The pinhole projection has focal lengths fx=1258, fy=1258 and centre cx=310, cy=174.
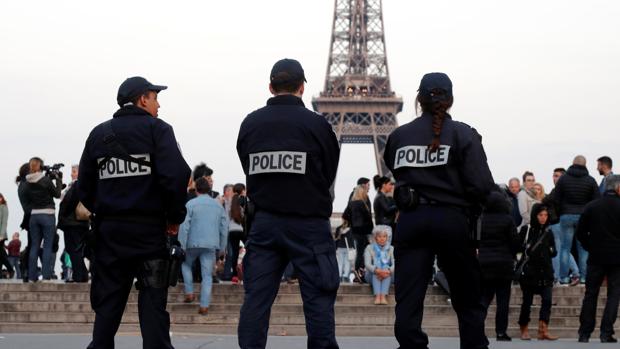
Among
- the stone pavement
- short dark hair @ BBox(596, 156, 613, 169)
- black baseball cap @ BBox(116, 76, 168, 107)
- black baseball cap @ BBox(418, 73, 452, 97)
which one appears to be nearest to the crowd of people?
short dark hair @ BBox(596, 156, 613, 169)

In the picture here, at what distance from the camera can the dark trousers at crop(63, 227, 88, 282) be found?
1734 cm

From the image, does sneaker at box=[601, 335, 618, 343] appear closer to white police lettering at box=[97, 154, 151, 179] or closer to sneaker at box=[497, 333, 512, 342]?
sneaker at box=[497, 333, 512, 342]

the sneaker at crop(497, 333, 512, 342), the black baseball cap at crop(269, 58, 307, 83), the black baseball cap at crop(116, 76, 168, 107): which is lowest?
the sneaker at crop(497, 333, 512, 342)

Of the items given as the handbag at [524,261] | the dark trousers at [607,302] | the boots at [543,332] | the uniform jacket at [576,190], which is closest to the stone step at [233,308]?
the uniform jacket at [576,190]

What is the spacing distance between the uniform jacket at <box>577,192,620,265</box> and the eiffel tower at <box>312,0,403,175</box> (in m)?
54.9

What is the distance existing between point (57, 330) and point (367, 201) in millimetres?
5070

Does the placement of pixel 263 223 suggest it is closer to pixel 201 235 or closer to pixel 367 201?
pixel 201 235

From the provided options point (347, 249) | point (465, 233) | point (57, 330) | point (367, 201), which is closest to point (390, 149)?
point (465, 233)

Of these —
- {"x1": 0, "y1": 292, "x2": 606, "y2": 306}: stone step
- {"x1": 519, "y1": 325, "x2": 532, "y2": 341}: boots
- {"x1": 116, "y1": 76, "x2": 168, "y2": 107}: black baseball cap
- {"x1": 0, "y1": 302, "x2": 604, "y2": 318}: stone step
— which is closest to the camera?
{"x1": 116, "y1": 76, "x2": 168, "y2": 107}: black baseball cap

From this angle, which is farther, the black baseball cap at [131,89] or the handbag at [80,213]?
the handbag at [80,213]

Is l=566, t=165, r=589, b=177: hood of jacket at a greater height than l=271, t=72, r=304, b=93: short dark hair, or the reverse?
l=566, t=165, r=589, b=177: hood of jacket

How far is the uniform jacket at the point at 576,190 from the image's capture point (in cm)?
1755

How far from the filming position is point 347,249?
20.6 m

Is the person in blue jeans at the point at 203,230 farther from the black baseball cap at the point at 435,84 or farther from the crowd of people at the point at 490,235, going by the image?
the black baseball cap at the point at 435,84
